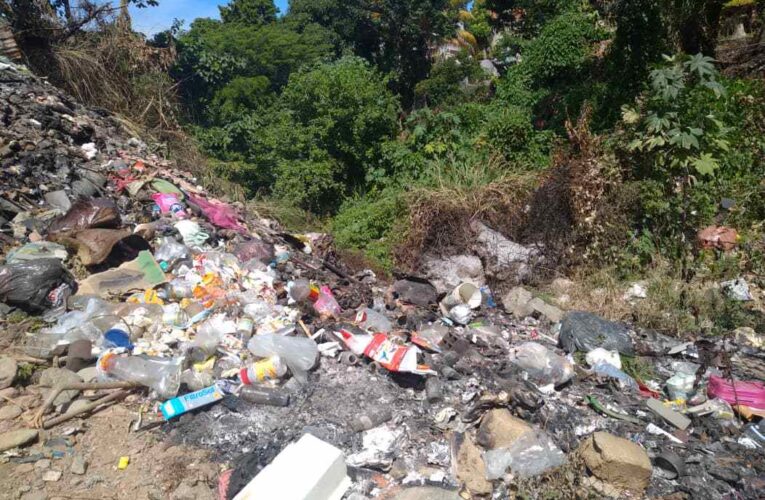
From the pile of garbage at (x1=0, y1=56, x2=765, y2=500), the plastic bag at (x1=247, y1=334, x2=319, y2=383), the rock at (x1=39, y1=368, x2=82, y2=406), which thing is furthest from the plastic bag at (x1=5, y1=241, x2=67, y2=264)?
the plastic bag at (x1=247, y1=334, x2=319, y2=383)

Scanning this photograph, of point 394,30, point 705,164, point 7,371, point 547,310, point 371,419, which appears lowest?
point 547,310

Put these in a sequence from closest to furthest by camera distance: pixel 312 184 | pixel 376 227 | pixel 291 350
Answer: pixel 291 350 < pixel 376 227 < pixel 312 184

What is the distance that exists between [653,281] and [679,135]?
1.30m

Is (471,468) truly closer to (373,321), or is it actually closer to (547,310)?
(373,321)

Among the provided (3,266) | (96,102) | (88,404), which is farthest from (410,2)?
(88,404)

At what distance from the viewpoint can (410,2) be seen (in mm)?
11969

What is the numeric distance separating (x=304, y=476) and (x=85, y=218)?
3.48 meters

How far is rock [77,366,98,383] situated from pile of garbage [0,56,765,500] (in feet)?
0.07

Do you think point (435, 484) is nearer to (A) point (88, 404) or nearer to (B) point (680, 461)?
(B) point (680, 461)

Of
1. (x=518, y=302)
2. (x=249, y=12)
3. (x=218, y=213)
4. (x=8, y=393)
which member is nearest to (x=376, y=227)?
(x=218, y=213)

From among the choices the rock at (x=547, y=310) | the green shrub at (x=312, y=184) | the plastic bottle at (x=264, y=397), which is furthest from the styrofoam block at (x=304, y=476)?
the green shrub at (x=312, y=184)

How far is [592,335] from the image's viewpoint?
3875mm

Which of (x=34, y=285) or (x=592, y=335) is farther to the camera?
(x=592, y=335)

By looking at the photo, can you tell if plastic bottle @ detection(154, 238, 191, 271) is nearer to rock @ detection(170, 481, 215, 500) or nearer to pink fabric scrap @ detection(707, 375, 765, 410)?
rock @ detection(170, 481, 215, 500)
